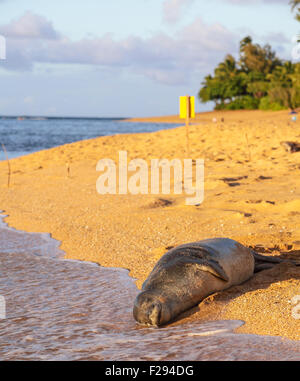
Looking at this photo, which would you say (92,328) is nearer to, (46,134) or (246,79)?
(46,134)

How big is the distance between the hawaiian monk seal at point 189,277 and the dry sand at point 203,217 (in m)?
0.11

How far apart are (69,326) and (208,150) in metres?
12.6

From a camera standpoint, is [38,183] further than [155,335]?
Yes

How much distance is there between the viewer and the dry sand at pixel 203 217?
4535 mm

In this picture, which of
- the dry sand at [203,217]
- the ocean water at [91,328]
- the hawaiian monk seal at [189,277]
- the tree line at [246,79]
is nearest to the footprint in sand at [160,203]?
the dry sand at [203,217]

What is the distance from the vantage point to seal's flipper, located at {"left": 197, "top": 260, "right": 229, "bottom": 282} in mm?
4559

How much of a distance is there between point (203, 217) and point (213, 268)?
135 inches

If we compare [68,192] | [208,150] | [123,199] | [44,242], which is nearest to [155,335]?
[44,242]

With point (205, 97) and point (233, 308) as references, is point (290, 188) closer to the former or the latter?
point (233, 308)

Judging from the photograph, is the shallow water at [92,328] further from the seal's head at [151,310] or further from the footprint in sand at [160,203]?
the footprint in sand at [160,203]

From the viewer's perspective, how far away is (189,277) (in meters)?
4.53

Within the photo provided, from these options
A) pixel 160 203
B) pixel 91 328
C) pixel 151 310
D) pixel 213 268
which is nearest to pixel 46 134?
pixel 160 203

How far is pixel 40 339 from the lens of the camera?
3969 millimetres

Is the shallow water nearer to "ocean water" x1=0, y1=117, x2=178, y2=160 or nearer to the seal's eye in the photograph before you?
the seal's eye
